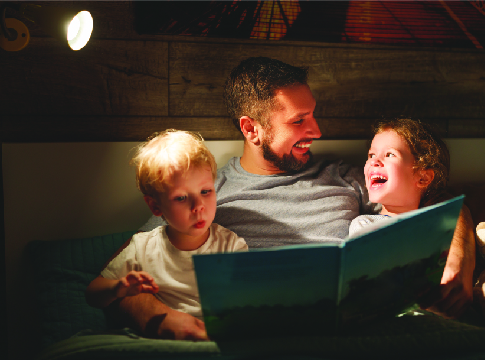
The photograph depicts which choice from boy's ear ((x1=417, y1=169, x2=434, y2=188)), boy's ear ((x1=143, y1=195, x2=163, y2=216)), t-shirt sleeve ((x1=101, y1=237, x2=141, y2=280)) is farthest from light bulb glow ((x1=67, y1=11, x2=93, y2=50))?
boy's ear ((x1=417, y1=169, x2=434, y2=188))

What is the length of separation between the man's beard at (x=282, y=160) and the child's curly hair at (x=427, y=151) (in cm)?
28

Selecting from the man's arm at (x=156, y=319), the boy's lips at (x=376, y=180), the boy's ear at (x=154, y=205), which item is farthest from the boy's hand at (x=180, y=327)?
the boy's lips at (x=376, y=180)

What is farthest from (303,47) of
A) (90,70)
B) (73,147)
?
(73,147)

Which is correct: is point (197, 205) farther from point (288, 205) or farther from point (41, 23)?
point (41, 23)

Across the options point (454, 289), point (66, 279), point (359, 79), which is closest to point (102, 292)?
point (66, 279)

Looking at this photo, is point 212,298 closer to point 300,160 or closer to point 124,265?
point 124,265

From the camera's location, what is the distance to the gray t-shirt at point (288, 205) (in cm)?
117

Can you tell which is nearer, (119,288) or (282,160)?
(119,288)

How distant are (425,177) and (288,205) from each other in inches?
17.1

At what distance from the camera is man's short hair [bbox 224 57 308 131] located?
48.8 inches

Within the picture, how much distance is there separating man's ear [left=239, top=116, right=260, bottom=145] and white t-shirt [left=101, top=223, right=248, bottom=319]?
17.0 inches

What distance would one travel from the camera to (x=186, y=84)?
4.77 feet

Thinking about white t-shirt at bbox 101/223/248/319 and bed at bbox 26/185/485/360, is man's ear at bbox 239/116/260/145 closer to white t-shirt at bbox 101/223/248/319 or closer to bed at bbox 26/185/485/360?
white t-shirt at bbox 101/223/248/319

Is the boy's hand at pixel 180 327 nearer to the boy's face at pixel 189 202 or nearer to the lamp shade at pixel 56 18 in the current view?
the boy's face at pixel 189 202
